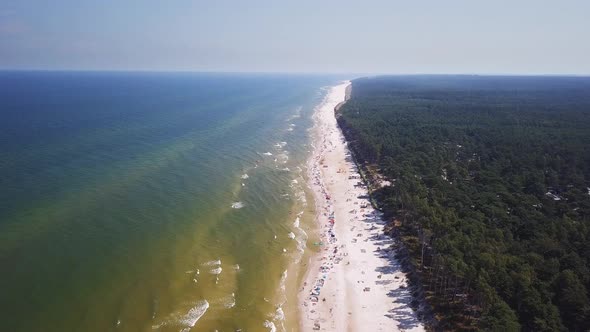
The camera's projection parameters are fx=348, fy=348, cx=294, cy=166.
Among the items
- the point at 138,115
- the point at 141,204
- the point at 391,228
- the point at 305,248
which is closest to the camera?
the point at 305,248

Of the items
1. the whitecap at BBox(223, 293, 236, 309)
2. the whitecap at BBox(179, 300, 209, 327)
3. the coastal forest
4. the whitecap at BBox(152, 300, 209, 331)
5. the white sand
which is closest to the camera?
the coastal forest

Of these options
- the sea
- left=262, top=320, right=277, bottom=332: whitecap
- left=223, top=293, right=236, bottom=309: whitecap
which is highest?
the sea

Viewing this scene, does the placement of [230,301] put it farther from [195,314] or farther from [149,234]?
[149,234]

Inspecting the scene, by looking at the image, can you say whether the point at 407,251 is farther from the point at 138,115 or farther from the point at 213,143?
the point at 138,115

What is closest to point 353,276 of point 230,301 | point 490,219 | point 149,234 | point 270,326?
point 270,326

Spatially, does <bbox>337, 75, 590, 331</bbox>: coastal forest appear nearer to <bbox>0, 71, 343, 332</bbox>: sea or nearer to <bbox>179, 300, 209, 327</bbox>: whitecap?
<bbox>0, 71, 343, 332</bbox>: sea

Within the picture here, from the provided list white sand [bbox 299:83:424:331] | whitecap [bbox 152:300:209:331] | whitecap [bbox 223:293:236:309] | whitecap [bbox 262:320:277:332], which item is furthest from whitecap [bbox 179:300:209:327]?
white sand [bbox 299:83:424:331]

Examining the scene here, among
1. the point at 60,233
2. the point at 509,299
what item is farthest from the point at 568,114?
the point at 60,233
